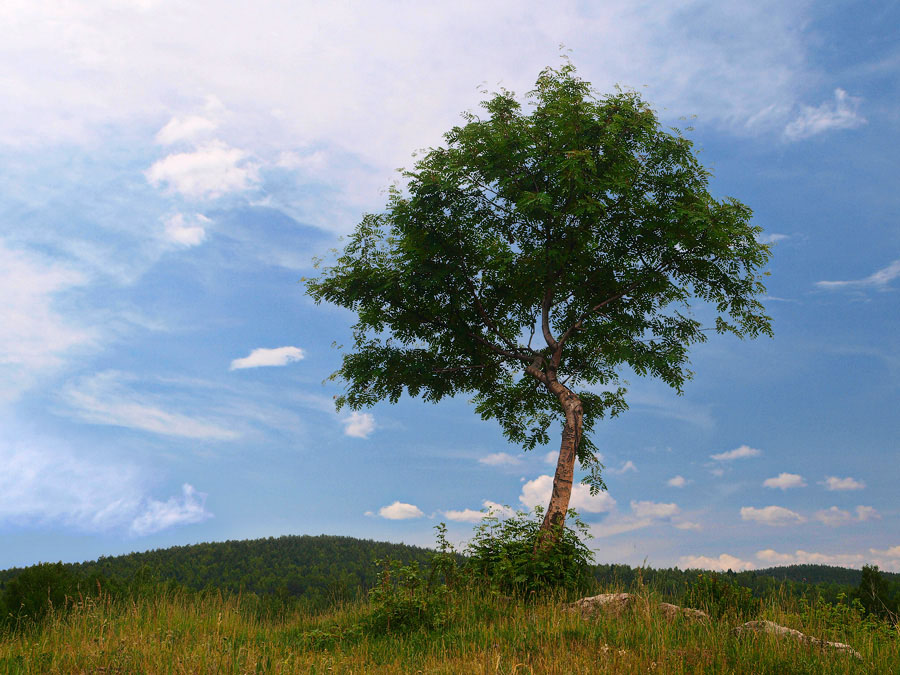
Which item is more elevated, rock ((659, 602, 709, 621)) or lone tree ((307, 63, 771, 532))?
lone tree ((307, 63, 771, 532))

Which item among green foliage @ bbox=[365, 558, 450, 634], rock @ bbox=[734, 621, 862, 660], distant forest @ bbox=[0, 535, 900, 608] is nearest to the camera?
rock @ bbox=[734, 621, 862, 660]

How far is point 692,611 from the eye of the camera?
10633 mm

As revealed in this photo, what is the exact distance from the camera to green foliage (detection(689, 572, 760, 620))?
11.1 m

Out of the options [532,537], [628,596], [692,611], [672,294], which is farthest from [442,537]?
[672,294]

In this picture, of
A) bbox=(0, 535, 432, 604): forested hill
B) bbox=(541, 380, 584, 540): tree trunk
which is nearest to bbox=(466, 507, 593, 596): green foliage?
bbox=(541, 380, 584, 540): tree trunk

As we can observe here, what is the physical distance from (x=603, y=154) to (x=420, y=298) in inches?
269

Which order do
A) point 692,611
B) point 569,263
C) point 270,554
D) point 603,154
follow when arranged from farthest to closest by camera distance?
point 270,554, point 569,263, point 603,154, point 692,611

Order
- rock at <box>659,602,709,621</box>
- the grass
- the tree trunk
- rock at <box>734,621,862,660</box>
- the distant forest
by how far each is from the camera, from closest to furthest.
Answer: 1. the grass
2. rock at <box>734,621,862,660</box>
3. rock at <box>659,602,709,621</box>
4. the tree trunk
5. the distant forest

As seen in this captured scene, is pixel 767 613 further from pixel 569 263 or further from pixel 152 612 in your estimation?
pixel 152 612

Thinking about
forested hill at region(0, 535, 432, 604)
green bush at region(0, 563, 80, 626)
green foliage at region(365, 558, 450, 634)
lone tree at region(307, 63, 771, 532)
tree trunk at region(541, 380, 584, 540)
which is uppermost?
lone tree at region(307, 63, 771, 532)

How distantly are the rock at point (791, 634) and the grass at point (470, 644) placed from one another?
224 mm

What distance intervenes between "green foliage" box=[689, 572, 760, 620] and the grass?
378 mm

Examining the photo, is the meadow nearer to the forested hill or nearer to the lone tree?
the lone tree

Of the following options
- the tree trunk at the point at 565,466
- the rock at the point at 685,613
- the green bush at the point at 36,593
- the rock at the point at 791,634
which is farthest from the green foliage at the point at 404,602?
the green bush at the point at 36,593
